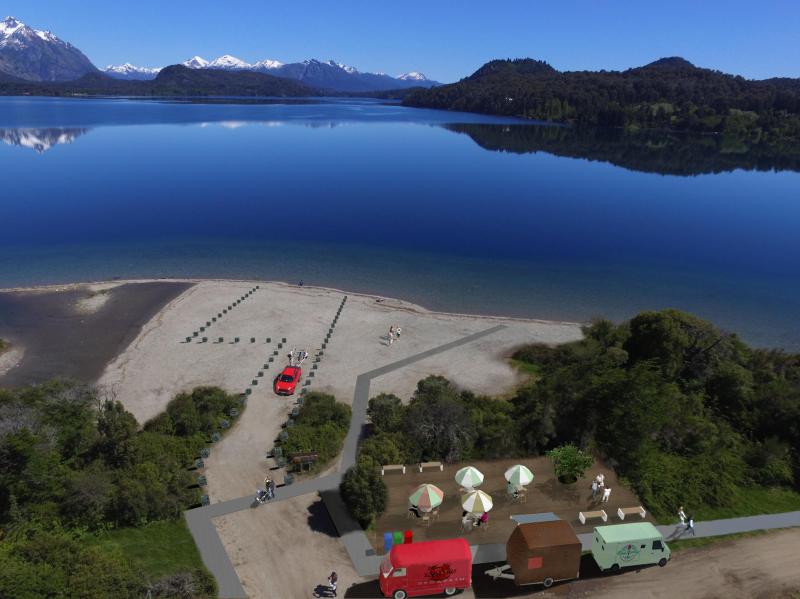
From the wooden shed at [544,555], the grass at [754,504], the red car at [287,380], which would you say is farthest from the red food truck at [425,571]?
the red car at [287,380]

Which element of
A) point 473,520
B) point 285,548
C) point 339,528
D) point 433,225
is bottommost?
point 285,548

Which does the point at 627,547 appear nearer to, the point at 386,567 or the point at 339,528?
the point at 386,567

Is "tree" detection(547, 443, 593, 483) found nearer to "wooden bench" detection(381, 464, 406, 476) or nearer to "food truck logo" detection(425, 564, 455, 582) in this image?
"wooden bench" detection(381, 464, 406, 476)

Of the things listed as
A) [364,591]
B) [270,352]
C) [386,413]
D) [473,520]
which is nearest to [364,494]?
[364,591]

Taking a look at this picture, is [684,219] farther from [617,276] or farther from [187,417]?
[187,417]

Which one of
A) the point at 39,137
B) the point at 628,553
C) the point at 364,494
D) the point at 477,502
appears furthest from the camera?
the point at 39,137

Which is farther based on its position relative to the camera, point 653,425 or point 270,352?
point 270,352
